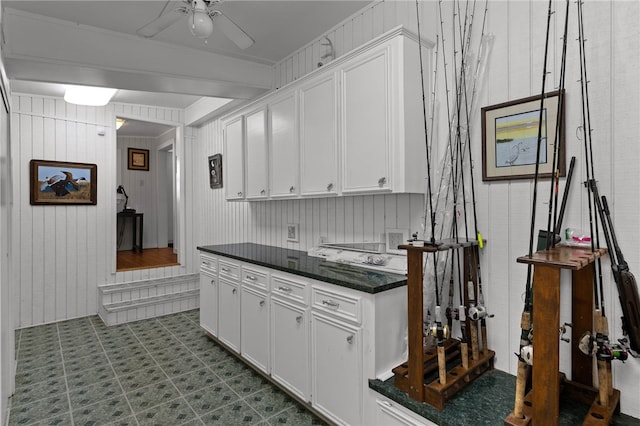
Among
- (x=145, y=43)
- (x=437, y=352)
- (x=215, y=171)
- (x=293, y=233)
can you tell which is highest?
(x=145, y=43)

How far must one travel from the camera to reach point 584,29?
1555 mm

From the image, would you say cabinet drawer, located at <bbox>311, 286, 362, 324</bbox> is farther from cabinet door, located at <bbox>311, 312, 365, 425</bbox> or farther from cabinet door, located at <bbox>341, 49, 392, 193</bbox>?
cabinet door, located at <bbox>341, 49, 392, 193</bbox>

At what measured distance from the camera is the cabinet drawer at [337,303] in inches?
74.4

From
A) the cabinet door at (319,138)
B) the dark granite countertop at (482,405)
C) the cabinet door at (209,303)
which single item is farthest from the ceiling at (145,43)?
the dark granite countertop at (482,405)

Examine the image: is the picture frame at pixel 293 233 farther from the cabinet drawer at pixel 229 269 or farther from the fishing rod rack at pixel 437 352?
the fishing rod rack at pixel 437 352

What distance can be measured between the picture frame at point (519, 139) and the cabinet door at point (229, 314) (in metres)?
2.19

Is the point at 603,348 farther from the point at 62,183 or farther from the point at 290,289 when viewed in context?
the point at 62,183

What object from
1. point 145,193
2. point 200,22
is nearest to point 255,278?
point 200,22

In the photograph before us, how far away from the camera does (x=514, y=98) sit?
178cm

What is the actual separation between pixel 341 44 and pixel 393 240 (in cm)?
162

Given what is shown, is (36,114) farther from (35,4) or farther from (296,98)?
(296,98)

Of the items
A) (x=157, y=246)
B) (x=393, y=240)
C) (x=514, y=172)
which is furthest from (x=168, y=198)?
(x=514, y=172)

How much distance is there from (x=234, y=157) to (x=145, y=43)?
4.06 feet

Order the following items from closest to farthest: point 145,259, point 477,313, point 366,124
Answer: point 477,313 → point 366,124 → point 145,259
